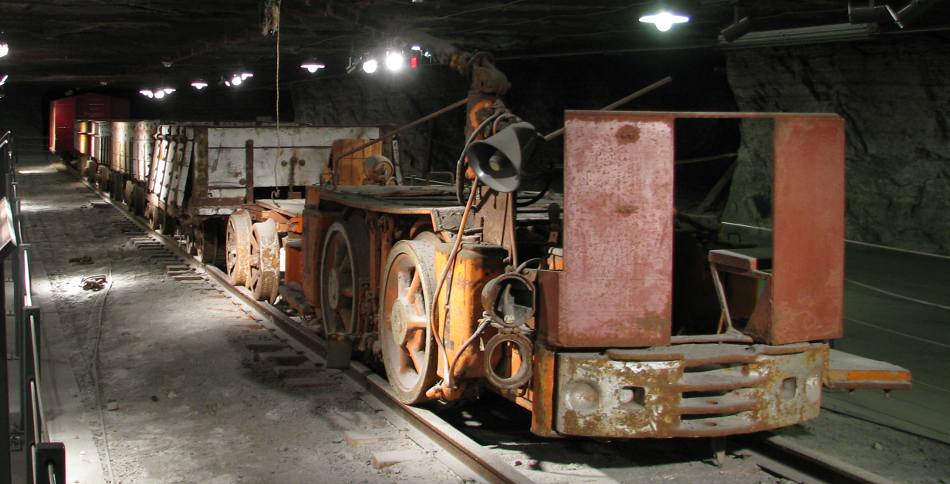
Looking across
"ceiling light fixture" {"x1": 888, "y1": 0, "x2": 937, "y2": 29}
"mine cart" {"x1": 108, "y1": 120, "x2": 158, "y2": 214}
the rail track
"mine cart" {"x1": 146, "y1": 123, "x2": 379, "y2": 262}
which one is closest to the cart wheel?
"mine cart" {"x1": 146, "y1": 123, "x2": 379, "y2": 262}

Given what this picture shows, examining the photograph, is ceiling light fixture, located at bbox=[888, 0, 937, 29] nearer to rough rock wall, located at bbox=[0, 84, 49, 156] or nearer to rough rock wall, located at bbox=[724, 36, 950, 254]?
rough rock wall, located at bbox=[724, 36, 950, 254]

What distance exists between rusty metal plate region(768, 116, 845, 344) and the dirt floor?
2078 millimetres

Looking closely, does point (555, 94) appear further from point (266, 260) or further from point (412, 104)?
point (266, 260)

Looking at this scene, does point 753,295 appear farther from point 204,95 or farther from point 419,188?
point 204,95

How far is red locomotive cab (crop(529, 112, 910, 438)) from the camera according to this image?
193 inches

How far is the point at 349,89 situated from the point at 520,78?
25.7ft

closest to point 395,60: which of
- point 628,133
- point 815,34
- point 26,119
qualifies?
point 815,34

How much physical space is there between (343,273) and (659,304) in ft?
12.2

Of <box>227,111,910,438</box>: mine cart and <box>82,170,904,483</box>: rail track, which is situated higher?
<box>227,111,910,438</box>: mine cart

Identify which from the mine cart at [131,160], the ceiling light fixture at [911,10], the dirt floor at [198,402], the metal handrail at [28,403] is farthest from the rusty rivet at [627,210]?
the mine cart at [131,160]

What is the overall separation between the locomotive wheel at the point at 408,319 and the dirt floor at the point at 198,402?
322 mm

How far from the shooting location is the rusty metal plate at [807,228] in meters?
5.12

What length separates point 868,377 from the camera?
17.4ft

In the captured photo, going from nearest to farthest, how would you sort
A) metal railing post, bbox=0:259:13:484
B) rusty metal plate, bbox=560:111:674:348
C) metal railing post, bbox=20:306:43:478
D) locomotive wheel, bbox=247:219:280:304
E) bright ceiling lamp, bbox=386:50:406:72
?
metal railing post, bbox=0:259:13:484, metal railing post, bbox=20:306:43:478, rusty metal plate, bbox=560:111:674:348, locomotive wheel, bbox=247:219:280:304, bright ceiling lamp, bbox=386:50:406:72
